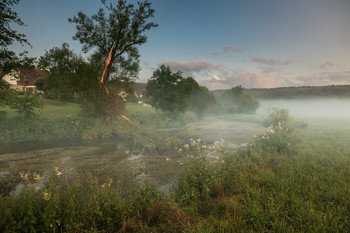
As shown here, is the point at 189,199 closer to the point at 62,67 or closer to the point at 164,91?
the point at 62,67

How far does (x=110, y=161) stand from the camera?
10.2 m

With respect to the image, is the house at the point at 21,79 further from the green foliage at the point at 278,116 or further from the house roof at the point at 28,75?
the green foliage at the point at 278,116

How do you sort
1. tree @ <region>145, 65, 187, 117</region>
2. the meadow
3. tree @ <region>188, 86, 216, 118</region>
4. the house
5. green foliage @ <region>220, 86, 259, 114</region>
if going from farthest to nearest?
green foliage @ <region>220, 86, 259, 114</region> < tree @ <region>188, 86, 216, 118</region> < tree @ <region>145, 65, 187, 117</region> < the house < the meadow

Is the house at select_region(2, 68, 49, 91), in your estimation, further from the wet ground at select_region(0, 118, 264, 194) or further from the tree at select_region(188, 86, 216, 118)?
the tree at select_region(188, 86, 216, 118)

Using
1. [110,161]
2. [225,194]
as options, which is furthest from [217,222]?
[110,161]

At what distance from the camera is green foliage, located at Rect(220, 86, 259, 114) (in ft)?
196

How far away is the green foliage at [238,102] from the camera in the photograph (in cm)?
5988

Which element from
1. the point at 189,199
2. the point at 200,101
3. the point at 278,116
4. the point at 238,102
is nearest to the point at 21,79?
the point at 189,199

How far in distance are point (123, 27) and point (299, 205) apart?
63.6 feet

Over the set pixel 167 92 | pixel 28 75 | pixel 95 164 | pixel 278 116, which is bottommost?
pixel 95 164

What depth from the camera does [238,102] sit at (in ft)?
202

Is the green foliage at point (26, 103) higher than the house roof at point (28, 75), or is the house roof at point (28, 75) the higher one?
the house roof at point (28, 75)

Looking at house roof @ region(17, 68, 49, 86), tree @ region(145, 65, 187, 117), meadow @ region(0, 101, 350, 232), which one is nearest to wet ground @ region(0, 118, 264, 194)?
meadow @ region(0, 101, 350, 232)

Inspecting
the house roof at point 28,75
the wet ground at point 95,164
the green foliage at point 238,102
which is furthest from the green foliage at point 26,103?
the green foliage at point 238,102
